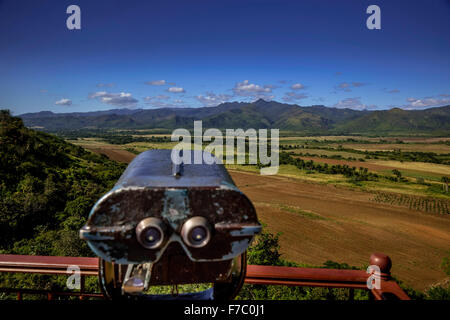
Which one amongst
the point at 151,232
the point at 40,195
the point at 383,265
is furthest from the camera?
the point at 40,195

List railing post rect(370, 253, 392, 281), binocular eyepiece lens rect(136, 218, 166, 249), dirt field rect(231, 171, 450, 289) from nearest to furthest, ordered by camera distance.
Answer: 1. binocular eyepiece lens rect(136, 218, 166, 249)
2. railing post rect(370, 253, 392, 281)
3. dirt field rect(231, 171, 450, 289)

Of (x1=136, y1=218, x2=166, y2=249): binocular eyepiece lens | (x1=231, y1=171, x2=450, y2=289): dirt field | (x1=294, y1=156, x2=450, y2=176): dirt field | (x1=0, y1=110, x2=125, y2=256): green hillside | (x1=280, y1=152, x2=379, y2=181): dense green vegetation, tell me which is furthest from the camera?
(x1=294, y1=156, x2=450, y2=176): dirt field

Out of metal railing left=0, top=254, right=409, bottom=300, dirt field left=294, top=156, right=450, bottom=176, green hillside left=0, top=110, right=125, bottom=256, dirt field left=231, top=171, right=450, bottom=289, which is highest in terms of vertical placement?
metal railing left=0, top=254, right=409, bottom=300

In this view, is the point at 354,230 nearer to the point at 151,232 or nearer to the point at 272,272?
the point at 272,272

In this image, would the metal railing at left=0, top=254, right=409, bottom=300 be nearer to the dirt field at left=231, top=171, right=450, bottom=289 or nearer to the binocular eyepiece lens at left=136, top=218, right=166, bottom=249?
the binocular eyepiece lens at left=136, top=218, right=166, bottom=249

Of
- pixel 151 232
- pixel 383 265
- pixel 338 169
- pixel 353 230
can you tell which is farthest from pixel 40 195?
pixel 338 169

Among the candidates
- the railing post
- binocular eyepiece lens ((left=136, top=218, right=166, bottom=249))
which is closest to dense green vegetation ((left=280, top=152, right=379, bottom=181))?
the railing post
